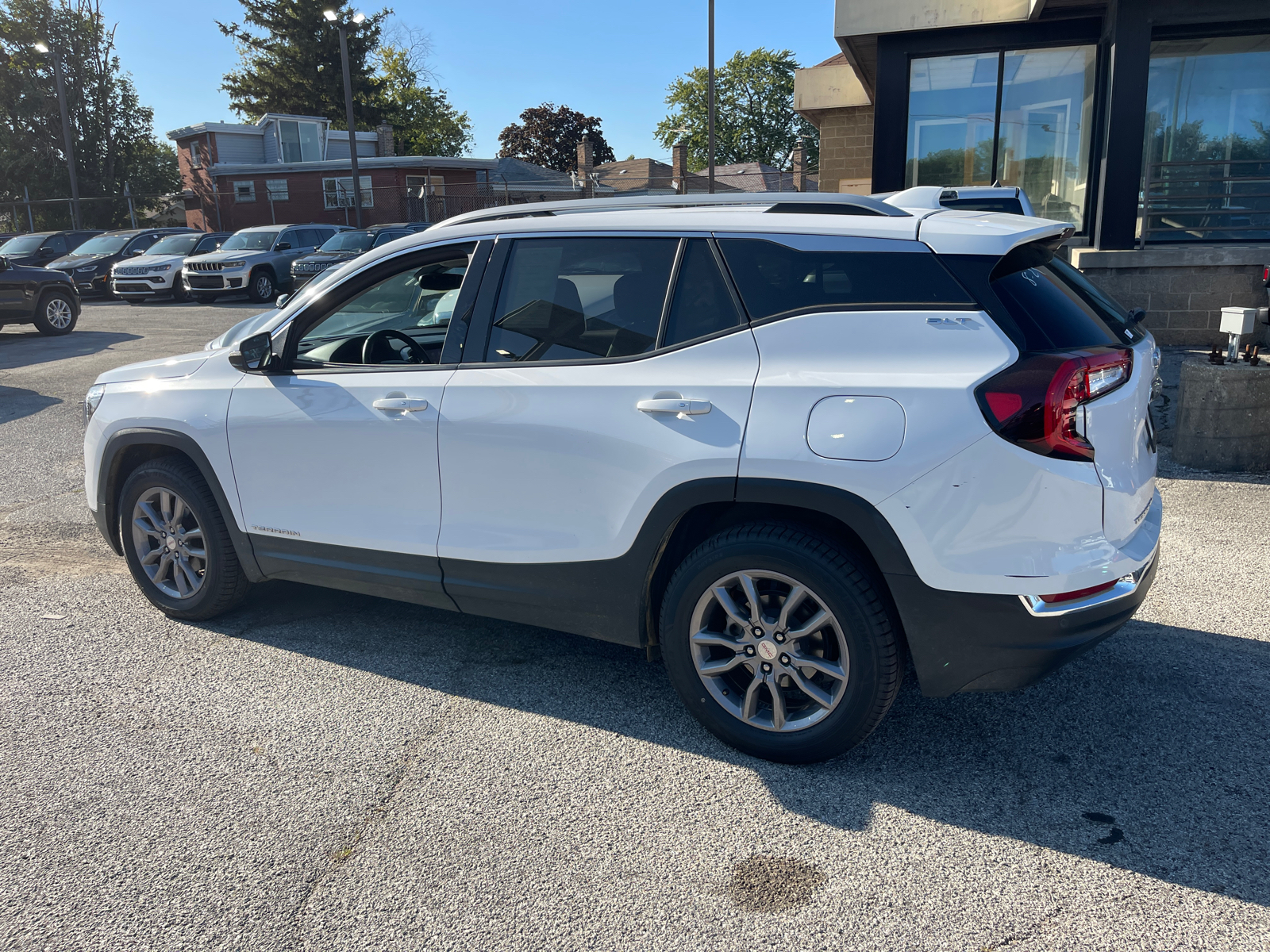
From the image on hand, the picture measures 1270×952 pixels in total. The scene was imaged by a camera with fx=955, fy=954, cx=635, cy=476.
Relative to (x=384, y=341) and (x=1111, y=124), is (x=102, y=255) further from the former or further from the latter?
(x=384, y=341)

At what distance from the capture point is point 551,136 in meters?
80.7

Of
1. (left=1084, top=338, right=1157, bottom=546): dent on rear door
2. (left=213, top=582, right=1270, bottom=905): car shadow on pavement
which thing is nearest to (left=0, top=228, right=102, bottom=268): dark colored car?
(left=213, top=582, right=1270, bottom=905): car shadow on pavement

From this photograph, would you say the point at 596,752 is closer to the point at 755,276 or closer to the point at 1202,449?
the point at 755,276

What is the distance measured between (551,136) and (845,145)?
6561cm

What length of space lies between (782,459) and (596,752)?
4.05ft

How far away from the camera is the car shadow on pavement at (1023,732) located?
2.85 m

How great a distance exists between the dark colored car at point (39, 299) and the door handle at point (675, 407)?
16505 millimetres

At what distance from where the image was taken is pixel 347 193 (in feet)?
137

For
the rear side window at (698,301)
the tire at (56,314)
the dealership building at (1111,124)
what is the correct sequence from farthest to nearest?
the tire at (56,314) < the dealership building at (1111,124) < the rear side window at (698,301)

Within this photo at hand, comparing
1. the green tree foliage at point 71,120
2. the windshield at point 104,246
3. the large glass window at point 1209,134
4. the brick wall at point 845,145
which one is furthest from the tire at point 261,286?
the green tree foliage at point 71,120

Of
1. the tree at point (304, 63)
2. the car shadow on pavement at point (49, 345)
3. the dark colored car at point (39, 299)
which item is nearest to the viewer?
the car shadow on pavement at point (49, 345)

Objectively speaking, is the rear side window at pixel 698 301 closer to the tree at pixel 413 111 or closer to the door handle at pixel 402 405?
the door handle at pixel 402 405

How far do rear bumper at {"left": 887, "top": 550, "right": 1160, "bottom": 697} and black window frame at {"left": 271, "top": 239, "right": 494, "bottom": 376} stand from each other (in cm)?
193

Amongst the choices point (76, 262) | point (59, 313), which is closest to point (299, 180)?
point (76, 262)
